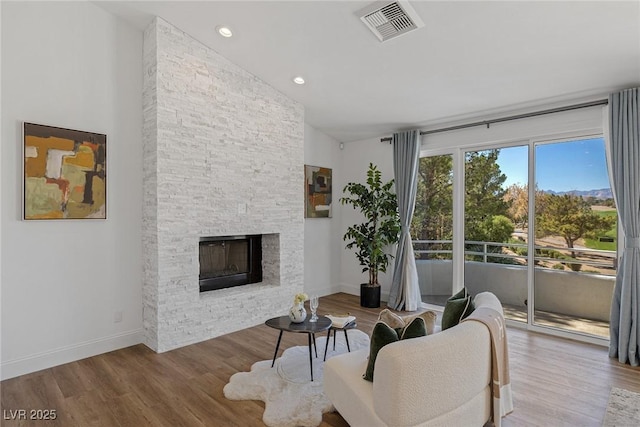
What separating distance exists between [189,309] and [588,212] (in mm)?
4529

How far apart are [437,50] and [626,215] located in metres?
2.47

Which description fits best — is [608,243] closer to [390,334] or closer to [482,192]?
[482,192]

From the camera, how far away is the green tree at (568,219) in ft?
12.9

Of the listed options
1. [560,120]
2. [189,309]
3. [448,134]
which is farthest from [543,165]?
[189,309]

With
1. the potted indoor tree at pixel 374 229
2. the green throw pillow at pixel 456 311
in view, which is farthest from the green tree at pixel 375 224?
the green throw pillow at pixel 456 311

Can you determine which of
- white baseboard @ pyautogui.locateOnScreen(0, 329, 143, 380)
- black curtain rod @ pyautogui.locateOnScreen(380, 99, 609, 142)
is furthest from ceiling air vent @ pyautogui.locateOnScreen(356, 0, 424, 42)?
white baseboard @ pyautogui.locateOnScreen(0, 329, 143, 380)

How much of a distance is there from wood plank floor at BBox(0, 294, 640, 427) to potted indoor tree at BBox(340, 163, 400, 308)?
6.16ft

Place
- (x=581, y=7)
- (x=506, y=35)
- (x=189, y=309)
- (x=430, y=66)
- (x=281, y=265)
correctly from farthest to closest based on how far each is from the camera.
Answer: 1. (x=281, y=265)
2. (x=189, y=309)
3. (x=430, y=66)
4. (x=506, y=35)
5. (x=581, y=7)

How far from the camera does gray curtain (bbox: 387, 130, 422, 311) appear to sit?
5.18 m

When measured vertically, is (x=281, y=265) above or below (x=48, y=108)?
below

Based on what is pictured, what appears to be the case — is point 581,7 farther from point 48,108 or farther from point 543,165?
point 48,108

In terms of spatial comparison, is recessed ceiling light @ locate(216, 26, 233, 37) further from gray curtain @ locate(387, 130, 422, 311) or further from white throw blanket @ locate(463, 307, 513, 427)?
white throw blanket @ locate(463, 307, 513, 427)

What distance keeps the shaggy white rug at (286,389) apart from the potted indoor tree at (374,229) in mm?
1921

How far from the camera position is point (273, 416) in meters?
2.44
